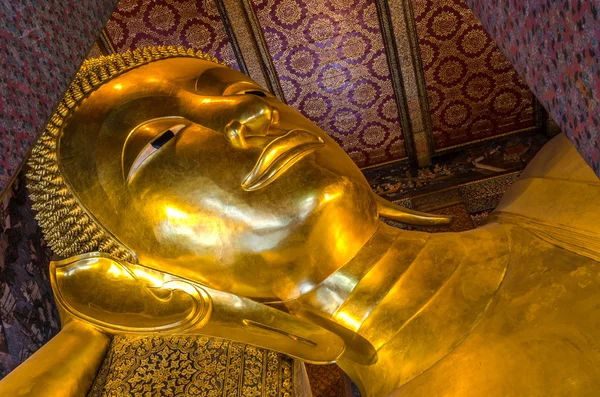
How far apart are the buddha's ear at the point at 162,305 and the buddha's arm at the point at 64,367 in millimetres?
78

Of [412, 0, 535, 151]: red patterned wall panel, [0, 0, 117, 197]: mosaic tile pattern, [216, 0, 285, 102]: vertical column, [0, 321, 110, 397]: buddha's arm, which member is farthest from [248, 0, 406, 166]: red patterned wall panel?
[0, 0, 117, 197]: mosaic tile pattern

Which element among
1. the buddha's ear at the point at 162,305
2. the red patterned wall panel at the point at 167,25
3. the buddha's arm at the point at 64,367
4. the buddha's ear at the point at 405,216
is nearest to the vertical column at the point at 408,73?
the red patterned wall panel at the point at 167,25

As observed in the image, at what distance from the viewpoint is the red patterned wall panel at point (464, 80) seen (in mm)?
3990

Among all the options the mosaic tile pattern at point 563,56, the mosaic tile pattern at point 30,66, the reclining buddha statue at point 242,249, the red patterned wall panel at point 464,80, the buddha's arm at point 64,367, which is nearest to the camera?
the mosaic tile pattern at point 563,56

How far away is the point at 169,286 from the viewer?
1.87m

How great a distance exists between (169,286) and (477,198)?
268cm

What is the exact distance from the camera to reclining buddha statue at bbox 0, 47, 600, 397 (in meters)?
1.79

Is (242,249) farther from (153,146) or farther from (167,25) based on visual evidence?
(167,25)

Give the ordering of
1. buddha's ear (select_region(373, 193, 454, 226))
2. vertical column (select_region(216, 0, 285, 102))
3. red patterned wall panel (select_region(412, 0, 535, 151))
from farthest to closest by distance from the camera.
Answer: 1. red patterned wall panel (select_region(412, 0, 535, 151))
2. vertical column (select_region(216, 0, 285, 102))
3. buddha's ear (select_region(373, 193, 454, 226))

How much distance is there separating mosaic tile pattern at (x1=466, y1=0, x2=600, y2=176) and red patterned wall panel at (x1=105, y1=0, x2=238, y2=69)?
320cm

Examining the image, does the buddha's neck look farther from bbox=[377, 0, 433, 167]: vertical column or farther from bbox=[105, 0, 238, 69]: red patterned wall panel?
bbox=[105, 0, 238, 69]: red patterned wall panel

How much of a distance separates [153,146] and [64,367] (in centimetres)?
67

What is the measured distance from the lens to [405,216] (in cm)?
215

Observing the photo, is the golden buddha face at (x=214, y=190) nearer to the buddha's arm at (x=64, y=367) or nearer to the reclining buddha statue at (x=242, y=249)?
the reclining buddha statue at (x=242, y=249)
